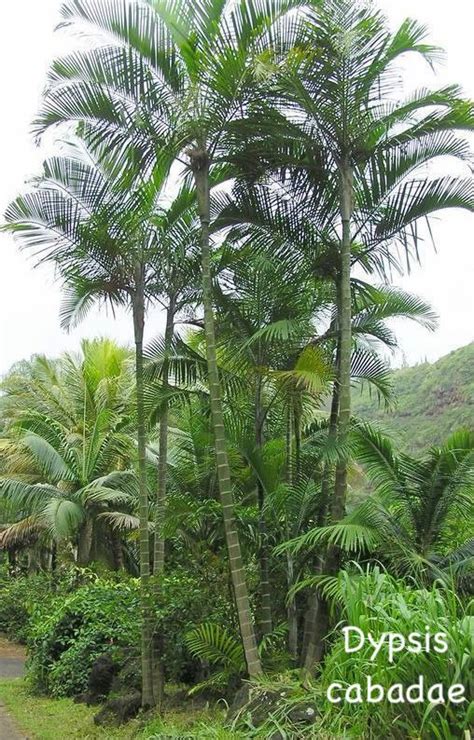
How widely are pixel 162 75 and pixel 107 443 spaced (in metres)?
11.1

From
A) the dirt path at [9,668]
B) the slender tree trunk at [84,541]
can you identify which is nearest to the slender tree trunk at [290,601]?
the dirt path at [9,668]

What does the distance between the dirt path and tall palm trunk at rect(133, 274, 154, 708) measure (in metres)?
1.50

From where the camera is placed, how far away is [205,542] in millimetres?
9875

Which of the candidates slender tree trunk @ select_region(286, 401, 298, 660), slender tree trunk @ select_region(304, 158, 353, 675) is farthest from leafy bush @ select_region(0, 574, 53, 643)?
slender tree trunk @ select_region(304, 158, 353, 675)

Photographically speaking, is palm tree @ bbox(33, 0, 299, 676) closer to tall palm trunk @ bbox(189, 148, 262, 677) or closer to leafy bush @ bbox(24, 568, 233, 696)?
tall palm trunk @ bbox(189, 148, 262, 677)

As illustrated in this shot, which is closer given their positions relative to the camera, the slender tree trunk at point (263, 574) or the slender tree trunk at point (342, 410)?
the slender tree trunk at point (342, 410)

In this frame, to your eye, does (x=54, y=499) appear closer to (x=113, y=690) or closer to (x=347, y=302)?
(x=113, y=690)

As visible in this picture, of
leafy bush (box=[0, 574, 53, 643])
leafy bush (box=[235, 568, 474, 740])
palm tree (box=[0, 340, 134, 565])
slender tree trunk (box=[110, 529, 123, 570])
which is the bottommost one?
leafy bush (box=[235, 568, 474, 740])

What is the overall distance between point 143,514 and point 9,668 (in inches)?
318

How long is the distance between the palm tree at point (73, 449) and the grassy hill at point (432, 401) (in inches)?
356

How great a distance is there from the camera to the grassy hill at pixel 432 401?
2599 centimetres

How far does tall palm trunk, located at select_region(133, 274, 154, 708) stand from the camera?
29.5 ft

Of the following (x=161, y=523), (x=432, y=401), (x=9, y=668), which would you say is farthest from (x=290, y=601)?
(x=432, y=401)

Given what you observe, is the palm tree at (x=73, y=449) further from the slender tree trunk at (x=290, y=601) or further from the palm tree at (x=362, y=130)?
the palm tree at (x=362, y=130)
